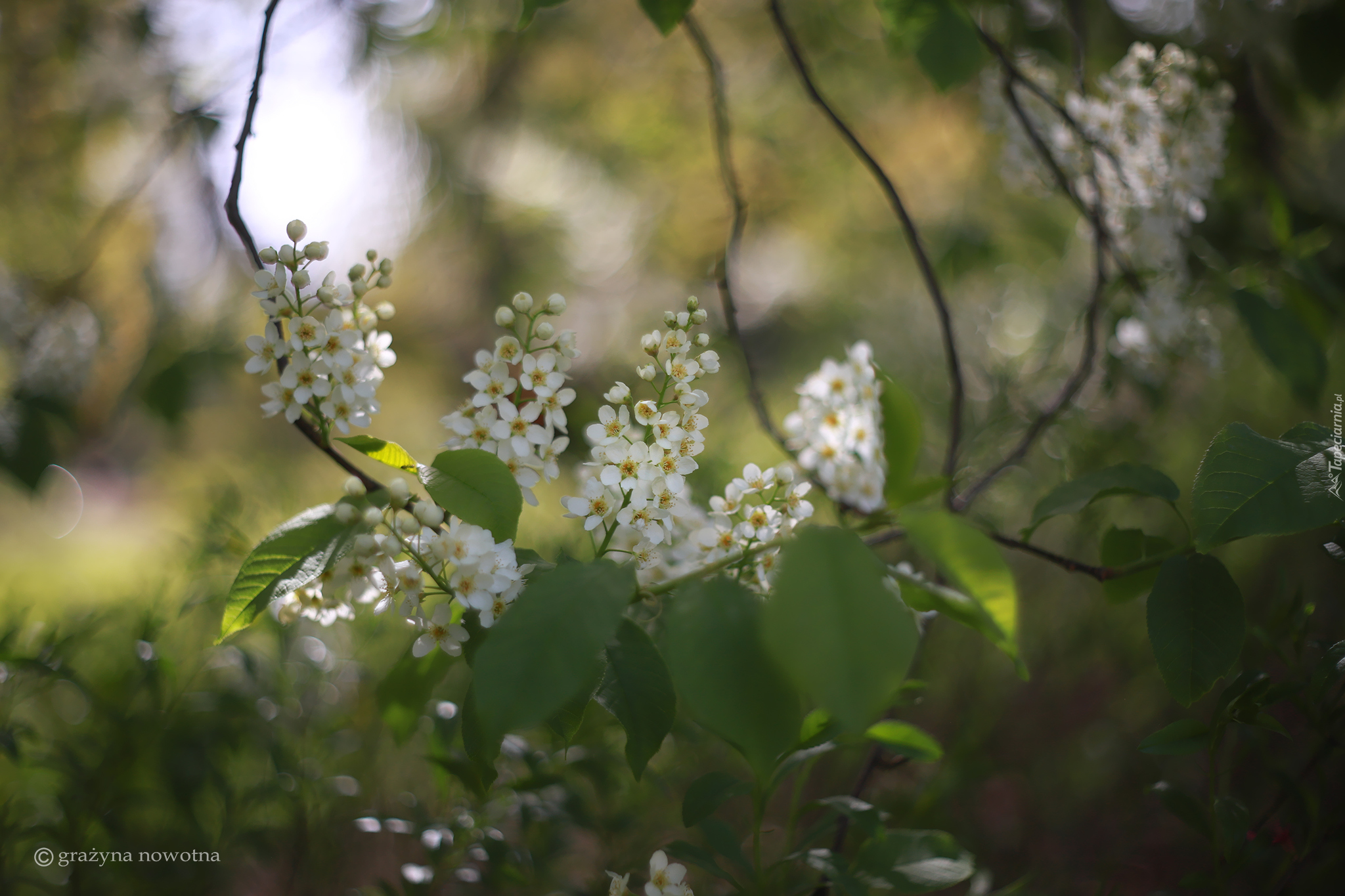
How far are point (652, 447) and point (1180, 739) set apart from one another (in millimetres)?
537

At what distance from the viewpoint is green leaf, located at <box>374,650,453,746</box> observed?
653 mm

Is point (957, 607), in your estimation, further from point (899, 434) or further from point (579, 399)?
point (579, 399)

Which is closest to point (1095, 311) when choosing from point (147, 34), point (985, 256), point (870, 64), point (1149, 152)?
point (1149, 152)

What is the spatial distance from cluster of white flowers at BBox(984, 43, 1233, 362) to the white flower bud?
1006mm

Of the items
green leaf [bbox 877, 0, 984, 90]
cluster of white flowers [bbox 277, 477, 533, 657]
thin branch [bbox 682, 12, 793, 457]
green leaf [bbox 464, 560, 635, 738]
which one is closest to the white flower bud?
cluster of white flowers [bbox 277, 477, 533, 657]

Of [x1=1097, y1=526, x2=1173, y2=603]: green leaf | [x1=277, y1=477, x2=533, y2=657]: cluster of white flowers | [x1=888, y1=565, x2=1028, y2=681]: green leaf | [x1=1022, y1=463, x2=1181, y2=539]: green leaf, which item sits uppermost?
[x1=277, y1=477, x2=533, y2=657]: cluster of white flowers

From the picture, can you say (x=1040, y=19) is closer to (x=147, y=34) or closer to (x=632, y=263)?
(x=147, y=34)

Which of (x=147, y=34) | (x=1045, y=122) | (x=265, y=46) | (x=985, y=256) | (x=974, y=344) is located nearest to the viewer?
(x=265, y=46)

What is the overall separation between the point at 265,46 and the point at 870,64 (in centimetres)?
220

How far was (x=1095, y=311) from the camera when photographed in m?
0.96

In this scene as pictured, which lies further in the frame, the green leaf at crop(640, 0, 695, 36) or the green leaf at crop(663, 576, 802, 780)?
the green leaf at crop(640, 0, 695, 36)

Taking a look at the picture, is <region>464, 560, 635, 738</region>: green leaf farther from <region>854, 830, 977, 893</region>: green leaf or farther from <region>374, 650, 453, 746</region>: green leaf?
<region>854, 830, 977, 893</region>: green leaf

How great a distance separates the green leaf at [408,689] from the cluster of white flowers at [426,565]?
0.10 metres

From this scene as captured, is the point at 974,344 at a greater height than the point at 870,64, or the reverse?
the point at 870,64
